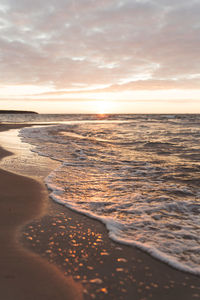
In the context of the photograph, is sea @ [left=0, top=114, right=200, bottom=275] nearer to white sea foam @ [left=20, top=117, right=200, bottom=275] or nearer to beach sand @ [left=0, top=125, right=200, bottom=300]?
white sea foam @ [left=20, top=117, right=200, bottom=275]

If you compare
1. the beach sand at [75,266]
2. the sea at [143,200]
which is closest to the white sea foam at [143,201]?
the sea at [143,200]

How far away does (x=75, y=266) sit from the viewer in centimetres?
272

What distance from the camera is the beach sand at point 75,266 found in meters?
2.34

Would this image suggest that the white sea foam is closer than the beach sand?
No

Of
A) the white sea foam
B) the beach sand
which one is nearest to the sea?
the white sea foam

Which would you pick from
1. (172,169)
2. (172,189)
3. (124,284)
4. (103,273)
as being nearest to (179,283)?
(124,284)

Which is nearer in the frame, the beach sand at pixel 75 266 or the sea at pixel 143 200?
the beach sand at pixel 75 266

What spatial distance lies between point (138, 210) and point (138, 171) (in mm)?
3211

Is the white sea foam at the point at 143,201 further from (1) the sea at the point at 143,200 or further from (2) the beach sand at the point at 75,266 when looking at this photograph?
(2) the beach sand at the point at 75,266

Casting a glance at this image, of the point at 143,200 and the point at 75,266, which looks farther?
the point at 143,200

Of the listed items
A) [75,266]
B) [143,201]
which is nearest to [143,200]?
[143,201]

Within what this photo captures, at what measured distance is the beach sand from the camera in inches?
92.0

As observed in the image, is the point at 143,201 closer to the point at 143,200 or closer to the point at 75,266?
the point at 143,200

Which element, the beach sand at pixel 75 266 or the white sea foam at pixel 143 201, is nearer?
the beach sand at pixel 75 266
